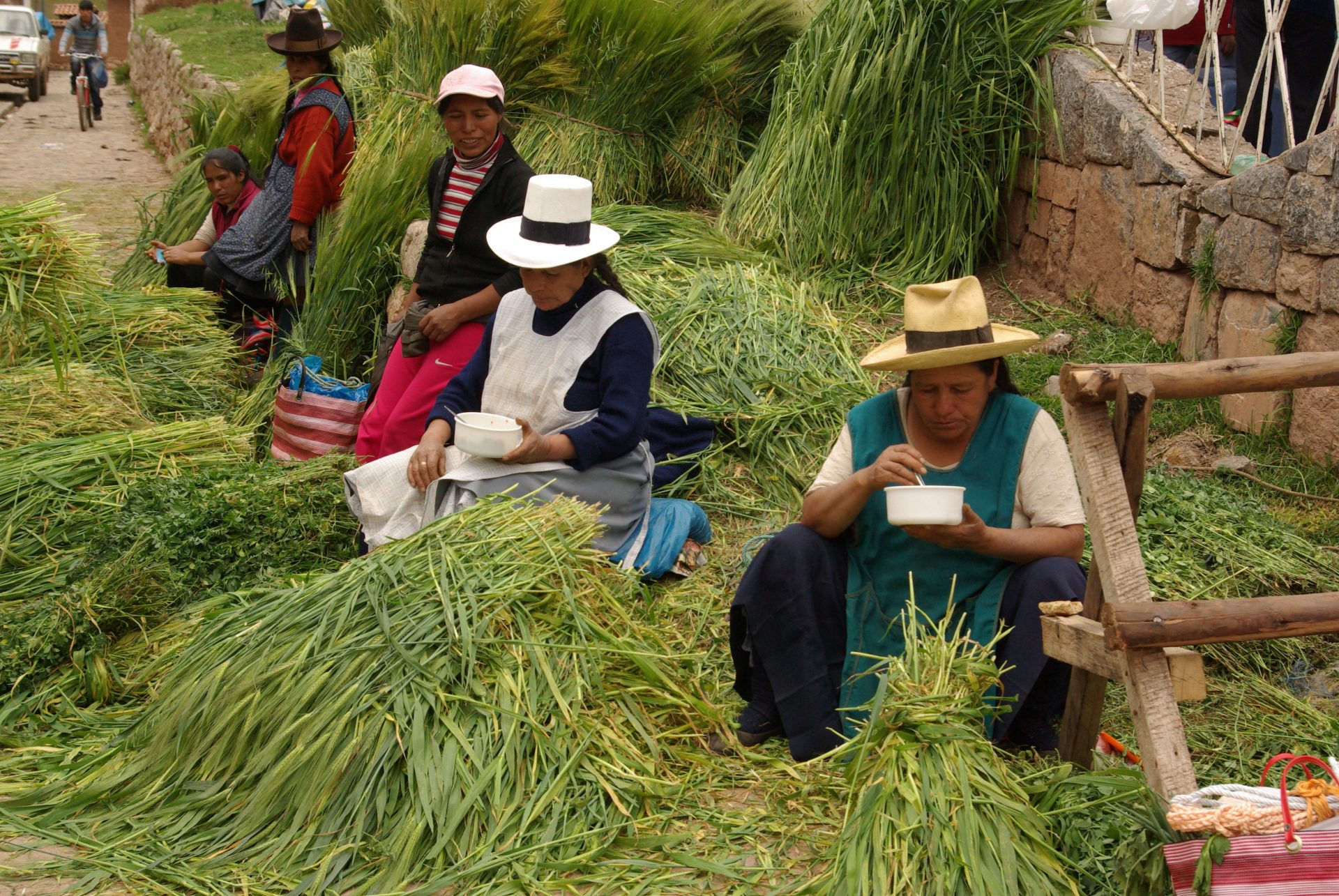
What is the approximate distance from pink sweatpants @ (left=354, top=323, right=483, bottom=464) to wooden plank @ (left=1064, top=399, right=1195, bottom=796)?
2542 mm

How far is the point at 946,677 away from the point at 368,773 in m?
1.14

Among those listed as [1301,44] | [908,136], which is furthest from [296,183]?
[1301,44]

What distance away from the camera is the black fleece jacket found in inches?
173

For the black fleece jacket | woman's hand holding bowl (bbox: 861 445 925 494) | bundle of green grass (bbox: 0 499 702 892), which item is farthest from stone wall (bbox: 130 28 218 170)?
woman's hand holding bowl (bbox: 861 445 925 494)

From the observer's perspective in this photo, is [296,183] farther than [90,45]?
No

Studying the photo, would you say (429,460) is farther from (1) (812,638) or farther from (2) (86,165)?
(2) (86,165)

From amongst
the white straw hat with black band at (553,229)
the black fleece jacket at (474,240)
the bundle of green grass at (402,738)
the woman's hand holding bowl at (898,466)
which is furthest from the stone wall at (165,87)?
the woman's hand holding bowl at (898,466)

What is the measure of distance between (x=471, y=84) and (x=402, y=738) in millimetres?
Result: 2509

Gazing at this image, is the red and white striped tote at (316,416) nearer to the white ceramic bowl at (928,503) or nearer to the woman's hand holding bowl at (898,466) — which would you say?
the woman's hand holding bowl at (898,466)

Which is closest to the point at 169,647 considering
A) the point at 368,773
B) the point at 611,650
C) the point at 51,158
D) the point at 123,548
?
the point at 123,548

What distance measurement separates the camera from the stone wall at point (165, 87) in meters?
11.4

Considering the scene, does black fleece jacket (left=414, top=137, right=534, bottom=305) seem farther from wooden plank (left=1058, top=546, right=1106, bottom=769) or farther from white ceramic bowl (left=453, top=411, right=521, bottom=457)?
wooden plank (left=1058, top=546, right=1106, bottom=769)

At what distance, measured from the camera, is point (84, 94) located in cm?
1697

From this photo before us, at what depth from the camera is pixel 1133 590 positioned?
6.96 feet
